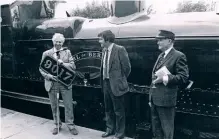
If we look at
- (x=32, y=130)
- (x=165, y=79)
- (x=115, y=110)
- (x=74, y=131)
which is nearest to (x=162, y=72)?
(x=165, y=79)

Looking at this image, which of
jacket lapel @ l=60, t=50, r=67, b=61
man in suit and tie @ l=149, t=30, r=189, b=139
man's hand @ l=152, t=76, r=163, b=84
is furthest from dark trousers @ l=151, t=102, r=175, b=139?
jacket lapel @ l=60, t=50, r=67, b=61

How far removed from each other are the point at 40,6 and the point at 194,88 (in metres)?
4.35

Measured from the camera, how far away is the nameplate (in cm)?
398

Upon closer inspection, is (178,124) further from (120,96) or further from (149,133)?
(120,96)

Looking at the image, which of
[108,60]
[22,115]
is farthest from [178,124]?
[22,115]

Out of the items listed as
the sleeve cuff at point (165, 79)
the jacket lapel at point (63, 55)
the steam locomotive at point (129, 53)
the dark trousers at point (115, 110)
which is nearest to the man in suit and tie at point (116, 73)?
the dark trousers at point (115, 110)

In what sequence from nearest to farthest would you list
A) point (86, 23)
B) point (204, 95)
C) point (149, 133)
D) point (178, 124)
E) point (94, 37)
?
point (204, 95) → point (178, 124) → point (149, 133) → point (94, 37) → point (86, 23)

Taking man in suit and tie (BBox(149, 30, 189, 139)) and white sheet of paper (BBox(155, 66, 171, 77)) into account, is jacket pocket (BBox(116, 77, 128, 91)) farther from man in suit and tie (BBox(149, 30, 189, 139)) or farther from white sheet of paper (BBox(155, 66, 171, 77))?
white sheet of paper (BBox(155, 66, 171, 77))

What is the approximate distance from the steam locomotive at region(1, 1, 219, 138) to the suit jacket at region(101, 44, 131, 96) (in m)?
0.38

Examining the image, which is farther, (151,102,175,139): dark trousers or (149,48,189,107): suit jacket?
(151,102,175,139): dark trousers

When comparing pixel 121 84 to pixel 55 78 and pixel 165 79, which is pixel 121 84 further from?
pixel 55 78

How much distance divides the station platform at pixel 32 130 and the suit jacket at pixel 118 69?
906mm

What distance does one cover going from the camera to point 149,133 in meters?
4.08

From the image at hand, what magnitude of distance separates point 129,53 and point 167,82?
1.39 metres
